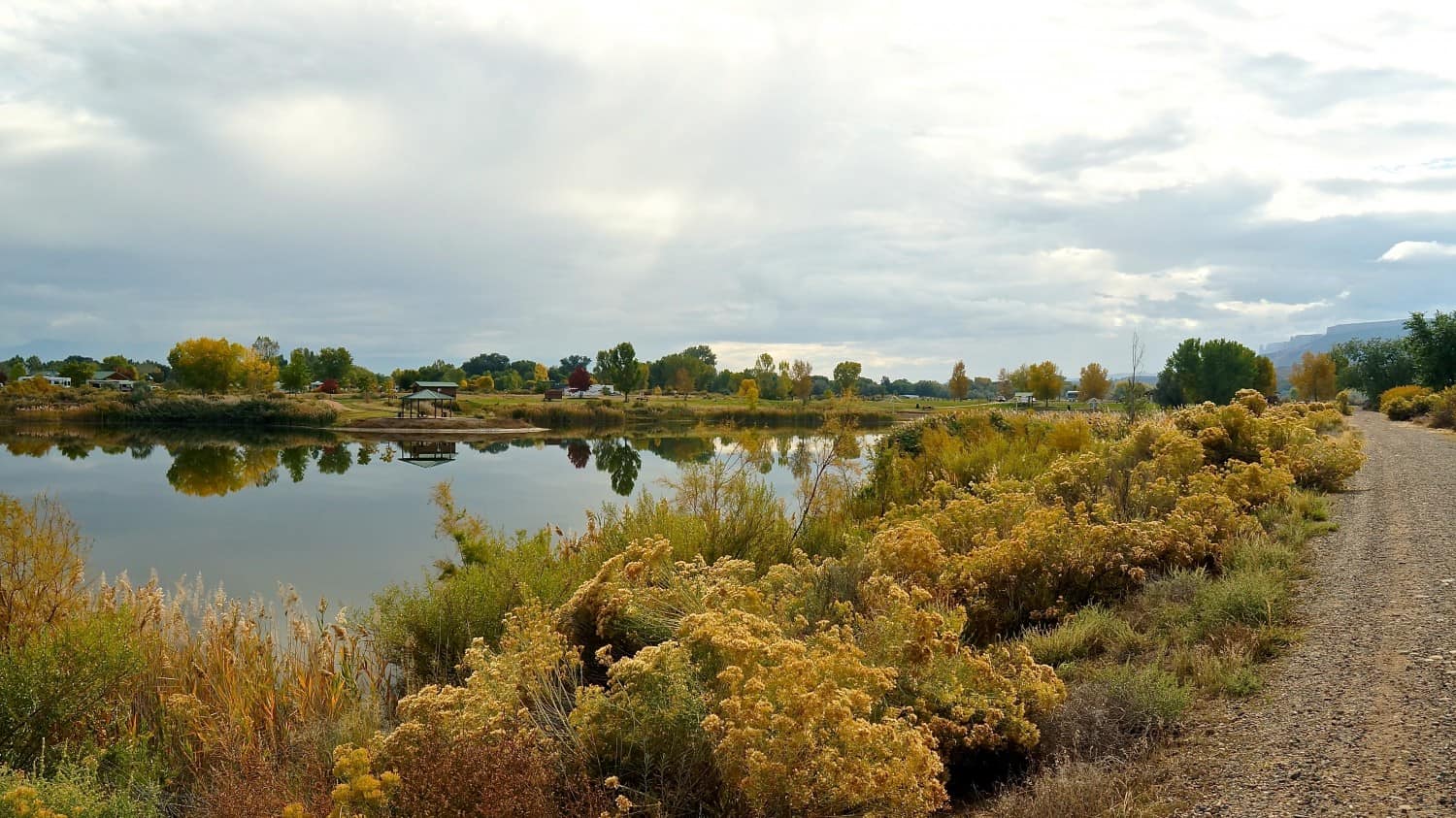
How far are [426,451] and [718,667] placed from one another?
4098cm

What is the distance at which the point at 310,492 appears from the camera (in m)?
24.6

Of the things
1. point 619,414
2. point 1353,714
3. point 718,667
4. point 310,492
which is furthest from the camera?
point 619,414

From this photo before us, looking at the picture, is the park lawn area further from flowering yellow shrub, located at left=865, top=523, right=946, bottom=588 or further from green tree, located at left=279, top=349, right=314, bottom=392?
flowering yellow shrub, located at left=865, top=523, right=946, bottom=588

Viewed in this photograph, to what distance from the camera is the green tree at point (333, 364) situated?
104125 millimetres

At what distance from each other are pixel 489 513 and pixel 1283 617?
1741 cm

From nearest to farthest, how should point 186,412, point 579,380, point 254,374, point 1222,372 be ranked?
point 186,412 < point 1222,372 < point 254,374 < point 579,380

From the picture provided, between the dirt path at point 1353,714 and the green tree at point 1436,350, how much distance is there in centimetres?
3997

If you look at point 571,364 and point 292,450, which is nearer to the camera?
point 292,450

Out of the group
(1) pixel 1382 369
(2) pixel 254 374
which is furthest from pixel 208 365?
(1) pixel 1382 369

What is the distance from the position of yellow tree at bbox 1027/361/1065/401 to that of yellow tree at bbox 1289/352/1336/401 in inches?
877

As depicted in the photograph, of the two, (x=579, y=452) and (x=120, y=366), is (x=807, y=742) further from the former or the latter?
(x=120, y=366)

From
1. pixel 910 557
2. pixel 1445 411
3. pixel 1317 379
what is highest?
A: pixel 1317 379

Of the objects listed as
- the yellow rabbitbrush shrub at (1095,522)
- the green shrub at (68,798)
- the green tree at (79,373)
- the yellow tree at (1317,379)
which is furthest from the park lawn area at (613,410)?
the green shrub at (68,798)

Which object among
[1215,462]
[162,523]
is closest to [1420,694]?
[1215,462]
